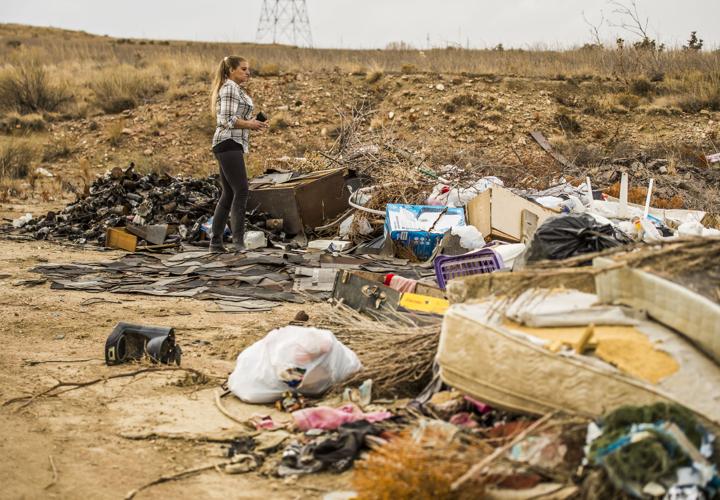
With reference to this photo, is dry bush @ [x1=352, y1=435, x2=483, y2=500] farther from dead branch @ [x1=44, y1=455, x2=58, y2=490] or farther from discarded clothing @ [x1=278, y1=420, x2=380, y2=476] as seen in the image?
dead branch @ [x1=44, y1=455, x2=58, y2=490]

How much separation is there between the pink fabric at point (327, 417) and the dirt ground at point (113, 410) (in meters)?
0.33

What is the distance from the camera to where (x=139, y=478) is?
131 inches

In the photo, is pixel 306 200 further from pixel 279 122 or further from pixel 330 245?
pixel 279 122

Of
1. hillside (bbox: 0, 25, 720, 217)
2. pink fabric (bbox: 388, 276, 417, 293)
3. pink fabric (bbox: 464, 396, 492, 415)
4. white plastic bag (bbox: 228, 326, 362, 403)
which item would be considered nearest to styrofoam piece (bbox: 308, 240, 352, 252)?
pink fabric (bbox: 388, 276, 417, 293)

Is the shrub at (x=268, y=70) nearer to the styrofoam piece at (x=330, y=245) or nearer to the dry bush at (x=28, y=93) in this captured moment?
the dry bush at (x=28, y=93)

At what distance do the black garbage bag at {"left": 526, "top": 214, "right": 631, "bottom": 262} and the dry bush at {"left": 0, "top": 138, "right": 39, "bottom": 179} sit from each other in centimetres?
1490

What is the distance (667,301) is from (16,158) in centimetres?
1791

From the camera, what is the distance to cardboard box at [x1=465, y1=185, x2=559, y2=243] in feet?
26.5

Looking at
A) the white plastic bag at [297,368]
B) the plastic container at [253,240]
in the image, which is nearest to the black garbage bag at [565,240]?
the white plastic bag at [297,368]

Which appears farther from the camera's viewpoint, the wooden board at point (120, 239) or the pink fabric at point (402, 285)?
the wooden board at point (120, 239)

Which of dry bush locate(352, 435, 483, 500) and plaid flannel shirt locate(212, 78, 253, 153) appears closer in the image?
dry bush locate(352, 435, 483, 500)

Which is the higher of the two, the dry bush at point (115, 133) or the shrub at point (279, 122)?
the shrub at point (279, 122)

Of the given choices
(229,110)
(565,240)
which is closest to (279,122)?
(229,110)

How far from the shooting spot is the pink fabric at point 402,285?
18.5ft
